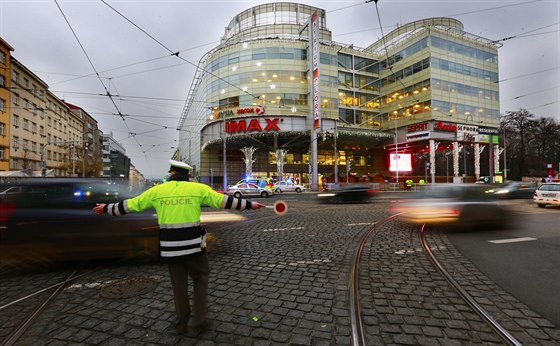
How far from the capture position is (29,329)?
2.90m

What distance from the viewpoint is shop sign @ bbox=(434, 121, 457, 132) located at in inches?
1558

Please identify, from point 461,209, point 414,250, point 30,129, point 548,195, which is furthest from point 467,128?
point 30,129

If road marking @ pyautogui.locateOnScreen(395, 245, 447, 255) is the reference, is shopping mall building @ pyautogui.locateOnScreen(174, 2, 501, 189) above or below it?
above

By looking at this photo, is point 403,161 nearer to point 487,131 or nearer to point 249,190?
point 487,131

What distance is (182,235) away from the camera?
8.91 ft

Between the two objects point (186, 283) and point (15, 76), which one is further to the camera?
point (15, 76)

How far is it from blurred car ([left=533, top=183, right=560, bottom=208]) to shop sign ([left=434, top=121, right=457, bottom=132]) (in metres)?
27.7

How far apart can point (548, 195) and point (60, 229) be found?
19633 millimetres

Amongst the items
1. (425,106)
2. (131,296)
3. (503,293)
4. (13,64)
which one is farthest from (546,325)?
(13,64)

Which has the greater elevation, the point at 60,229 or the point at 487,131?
the point at 487,131

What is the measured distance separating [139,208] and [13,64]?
49476 mm

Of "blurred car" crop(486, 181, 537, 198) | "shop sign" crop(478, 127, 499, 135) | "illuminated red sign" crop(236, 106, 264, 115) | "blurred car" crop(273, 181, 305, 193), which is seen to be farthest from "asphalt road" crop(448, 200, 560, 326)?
"shop sign" crop(478, 127, 499, 135)

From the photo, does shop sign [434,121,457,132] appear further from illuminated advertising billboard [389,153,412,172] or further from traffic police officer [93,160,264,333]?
traffic police officer [93,160,264,333]

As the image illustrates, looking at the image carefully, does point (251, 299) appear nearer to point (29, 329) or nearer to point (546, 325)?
point (29, 329)
